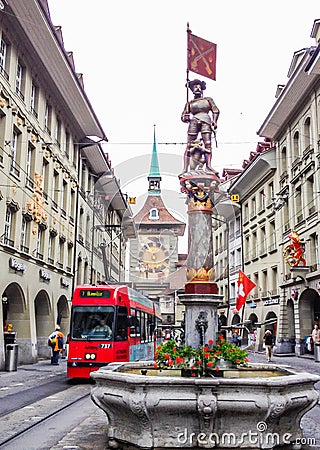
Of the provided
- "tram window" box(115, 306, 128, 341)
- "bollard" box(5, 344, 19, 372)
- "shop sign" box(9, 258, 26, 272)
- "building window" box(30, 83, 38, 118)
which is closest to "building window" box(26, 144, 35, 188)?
"building window" box(30, 83, 38, 118)

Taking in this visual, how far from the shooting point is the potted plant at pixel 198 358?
7.91m

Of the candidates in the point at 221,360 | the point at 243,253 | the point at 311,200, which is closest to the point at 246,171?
Answer: the point at 243,253

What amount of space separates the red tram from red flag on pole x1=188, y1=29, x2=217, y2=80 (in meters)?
7.78

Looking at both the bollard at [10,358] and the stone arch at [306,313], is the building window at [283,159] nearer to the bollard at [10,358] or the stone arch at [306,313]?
the stone arch at [306,313]

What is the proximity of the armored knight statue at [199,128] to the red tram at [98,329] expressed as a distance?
5.94 metres

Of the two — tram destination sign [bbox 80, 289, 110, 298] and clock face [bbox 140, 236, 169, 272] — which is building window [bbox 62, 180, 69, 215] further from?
clock face [bbox 140, 236, 169, 272]

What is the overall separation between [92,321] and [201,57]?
9.09 meters

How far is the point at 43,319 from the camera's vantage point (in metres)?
29.7

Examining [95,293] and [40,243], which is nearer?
[95,293]

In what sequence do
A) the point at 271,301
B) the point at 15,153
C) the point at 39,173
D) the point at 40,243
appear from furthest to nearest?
1. the point at 271,301
2. the point at 40,243
3. the point at 39,173
4. the point at 15,153

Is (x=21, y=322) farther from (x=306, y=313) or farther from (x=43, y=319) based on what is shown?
(x=306, y=313)

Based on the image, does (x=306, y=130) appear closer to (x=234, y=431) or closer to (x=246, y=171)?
(x=246, y=171)

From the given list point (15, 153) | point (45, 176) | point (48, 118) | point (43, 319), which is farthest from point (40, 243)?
point (48, 118)

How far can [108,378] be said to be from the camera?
728 cm
